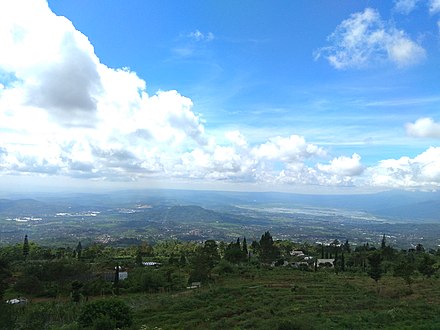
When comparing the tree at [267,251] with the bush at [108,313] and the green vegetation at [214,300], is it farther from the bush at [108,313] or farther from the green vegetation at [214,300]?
the bush at [108,313]

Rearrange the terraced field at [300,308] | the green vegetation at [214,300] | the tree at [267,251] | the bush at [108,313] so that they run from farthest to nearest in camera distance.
A: the tree at [267,251] → the green vegetation at [214,300] → the terraced field at [300,308] → the bush at [108,313]

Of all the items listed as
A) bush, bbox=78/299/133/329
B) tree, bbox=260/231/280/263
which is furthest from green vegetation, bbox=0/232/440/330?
tree, bbox=260/231/280/263

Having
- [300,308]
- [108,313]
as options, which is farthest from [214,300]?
[108,313]

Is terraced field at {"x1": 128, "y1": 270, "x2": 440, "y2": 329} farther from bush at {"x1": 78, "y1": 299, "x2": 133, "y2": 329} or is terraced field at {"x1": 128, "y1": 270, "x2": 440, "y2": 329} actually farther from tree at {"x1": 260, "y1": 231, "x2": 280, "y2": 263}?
tree at {"x1": 260, "y1": 231, "x2": 280, "y2": 263}

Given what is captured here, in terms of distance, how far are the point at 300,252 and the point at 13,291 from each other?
2327 inches

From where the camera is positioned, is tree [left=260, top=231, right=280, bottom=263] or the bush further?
tree [left=260, top=231, right=280, bottom=263]

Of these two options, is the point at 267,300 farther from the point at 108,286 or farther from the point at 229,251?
the point at 229,251

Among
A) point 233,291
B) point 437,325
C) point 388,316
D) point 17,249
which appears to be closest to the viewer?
point 437,325

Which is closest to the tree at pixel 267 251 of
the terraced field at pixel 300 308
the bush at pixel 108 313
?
the terraced field at pixel 300 308

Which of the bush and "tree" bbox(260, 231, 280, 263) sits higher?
the bush

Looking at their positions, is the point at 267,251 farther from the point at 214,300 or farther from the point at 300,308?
the point at 300,308

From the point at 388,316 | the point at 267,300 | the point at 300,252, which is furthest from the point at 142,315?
the point at 300,252

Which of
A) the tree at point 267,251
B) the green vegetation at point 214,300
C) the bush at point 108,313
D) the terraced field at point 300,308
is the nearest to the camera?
the bush at point 108,313

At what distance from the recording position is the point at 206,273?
4456 centimetres
